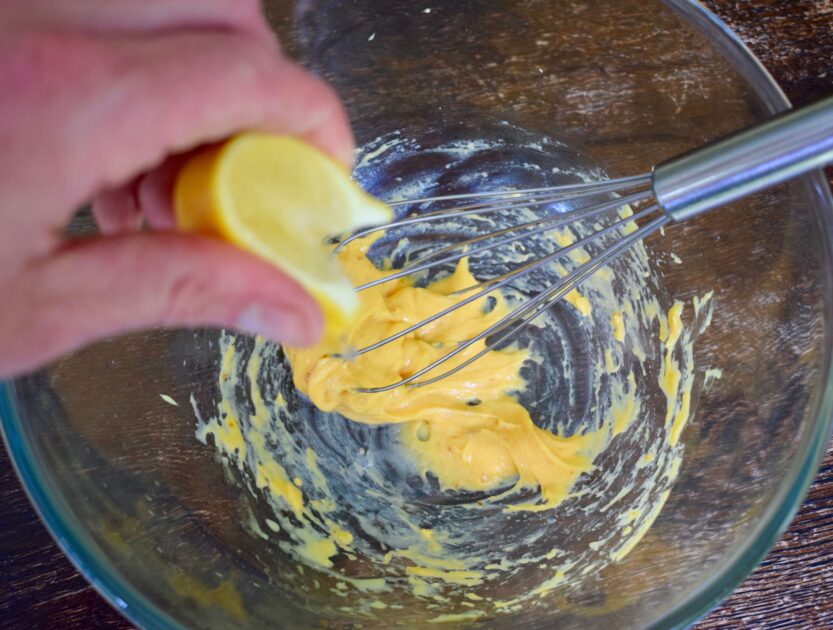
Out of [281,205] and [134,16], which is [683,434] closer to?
[281,205]

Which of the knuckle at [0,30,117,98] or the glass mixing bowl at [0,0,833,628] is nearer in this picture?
the knuckle at [0,30,117,98]

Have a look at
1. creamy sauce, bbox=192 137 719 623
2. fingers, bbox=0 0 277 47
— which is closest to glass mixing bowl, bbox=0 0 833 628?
creamy sauce, bbox=192 137 719 623

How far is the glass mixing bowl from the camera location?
0.78 meters

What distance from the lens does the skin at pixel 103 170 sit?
1.56 feet

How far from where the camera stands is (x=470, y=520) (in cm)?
103

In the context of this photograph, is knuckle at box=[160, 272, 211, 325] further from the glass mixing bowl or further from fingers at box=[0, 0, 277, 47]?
the glass mixing bowl

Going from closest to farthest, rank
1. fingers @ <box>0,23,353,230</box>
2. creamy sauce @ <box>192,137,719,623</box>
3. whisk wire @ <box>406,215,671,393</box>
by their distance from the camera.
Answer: fingers @ <box>0,23,353,230</box> < whisk wire @ <box>406,215,671,393</box> < creamy sauce @ <box>192,137,719,623</box>

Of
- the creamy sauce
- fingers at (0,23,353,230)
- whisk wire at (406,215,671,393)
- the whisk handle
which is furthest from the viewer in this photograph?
the creamy sauce

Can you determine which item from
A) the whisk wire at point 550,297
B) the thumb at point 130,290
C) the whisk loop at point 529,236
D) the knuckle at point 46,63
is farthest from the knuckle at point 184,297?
the whisk wire at point 550,297

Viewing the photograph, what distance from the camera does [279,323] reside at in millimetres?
526

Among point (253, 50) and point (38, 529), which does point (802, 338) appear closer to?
point (253, 50)

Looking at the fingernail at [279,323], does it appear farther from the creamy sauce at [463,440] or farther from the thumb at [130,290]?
the creamy sauce at [463,440]

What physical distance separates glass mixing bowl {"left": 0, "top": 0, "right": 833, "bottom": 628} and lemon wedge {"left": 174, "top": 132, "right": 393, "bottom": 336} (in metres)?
0.37

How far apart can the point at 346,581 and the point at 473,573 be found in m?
0.18
